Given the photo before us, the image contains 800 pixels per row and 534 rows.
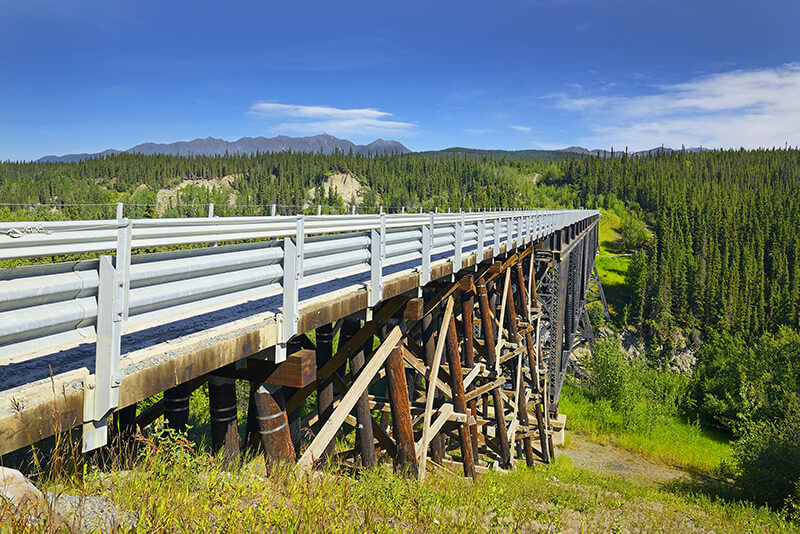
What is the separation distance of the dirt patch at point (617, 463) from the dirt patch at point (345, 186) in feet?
470

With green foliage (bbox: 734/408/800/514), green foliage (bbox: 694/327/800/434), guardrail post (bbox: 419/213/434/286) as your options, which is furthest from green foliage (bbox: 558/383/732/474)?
guardrail post (bbox: 419/213/434/286)

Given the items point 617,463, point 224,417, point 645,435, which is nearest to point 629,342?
point 645,435

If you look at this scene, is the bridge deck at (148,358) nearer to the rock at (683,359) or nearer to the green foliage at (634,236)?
the rock at (683,359)

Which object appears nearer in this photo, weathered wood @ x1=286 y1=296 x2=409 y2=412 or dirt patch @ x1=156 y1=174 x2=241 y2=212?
weathered wood @ x1=286 y1=296 x2=409 y2=412

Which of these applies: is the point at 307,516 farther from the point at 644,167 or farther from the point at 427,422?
the point at 644,167

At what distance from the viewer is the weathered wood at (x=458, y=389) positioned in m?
9.41

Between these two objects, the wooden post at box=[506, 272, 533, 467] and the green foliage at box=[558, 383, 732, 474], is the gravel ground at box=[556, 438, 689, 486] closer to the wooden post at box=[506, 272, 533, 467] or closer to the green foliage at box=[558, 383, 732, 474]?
the green foliage at box=[558, 383, 732, 474]

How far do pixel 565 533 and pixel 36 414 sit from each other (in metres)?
6.49

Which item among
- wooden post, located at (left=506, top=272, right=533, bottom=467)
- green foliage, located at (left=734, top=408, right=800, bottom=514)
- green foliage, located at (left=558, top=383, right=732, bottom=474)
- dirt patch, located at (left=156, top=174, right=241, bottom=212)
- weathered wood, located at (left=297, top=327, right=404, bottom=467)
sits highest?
dirt patch, located at (left=156, top=174, right=241, bottom=212)

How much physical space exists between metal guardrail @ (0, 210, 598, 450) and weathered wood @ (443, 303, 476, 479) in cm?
443

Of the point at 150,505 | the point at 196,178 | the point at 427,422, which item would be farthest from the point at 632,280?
the point at 196,178

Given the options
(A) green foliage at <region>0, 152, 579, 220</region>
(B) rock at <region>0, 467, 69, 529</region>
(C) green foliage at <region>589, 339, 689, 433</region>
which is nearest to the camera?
(B) rock at <region>0, 467, 69, 529</region>

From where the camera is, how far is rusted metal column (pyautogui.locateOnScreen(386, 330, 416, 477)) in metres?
7.10

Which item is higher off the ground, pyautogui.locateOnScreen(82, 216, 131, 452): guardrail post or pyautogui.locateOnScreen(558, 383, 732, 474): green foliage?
pyautogui.locateOnScreen(82, 216, 131, 452): guardrail post
